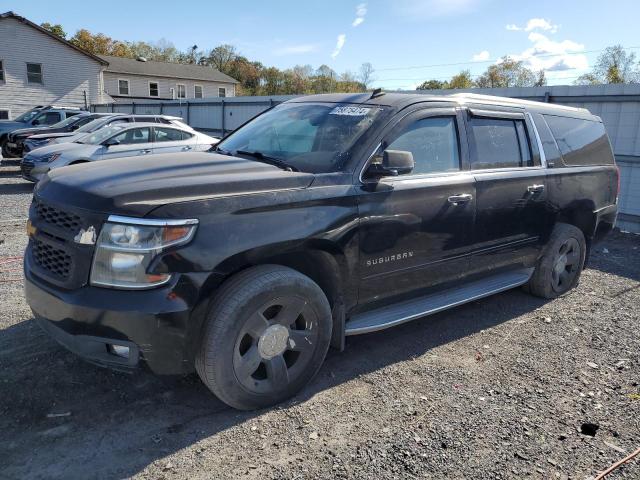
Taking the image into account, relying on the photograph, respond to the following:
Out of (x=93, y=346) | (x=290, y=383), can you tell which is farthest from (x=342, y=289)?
(x=93, y=346)

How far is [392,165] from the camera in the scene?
11.6 feet

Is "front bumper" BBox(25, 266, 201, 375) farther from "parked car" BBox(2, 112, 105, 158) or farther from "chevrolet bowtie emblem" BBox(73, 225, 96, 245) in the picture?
"parked car" BBox(2, 112, 105, 158)

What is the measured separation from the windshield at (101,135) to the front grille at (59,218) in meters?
8.99

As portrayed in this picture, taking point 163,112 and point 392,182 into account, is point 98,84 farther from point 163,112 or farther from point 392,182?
point 392,182

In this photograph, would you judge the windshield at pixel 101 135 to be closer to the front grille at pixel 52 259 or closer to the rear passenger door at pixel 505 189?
the front grille at pixel 52 259

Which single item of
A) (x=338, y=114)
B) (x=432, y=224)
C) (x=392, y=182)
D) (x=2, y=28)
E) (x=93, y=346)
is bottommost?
(x=93, y=346)

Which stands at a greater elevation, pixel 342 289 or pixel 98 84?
pixel 98 84

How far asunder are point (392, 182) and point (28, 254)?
2.51 meters

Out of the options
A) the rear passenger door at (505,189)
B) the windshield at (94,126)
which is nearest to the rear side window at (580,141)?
the rear passenger door at (505,189)

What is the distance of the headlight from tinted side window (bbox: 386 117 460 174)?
175cm

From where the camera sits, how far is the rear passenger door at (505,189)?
4418 mm

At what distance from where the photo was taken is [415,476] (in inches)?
108

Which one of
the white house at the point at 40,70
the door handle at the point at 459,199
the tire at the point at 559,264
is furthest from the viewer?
the white house at the point at 40,70

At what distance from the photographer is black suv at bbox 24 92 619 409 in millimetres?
2848
